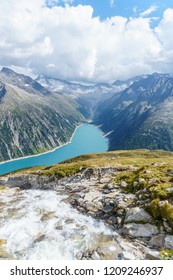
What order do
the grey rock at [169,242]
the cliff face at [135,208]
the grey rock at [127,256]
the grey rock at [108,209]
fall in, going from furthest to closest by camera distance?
the grey rock at [108,209] → the cliff face at [135,208] → the grey rock at [169,242] → the grey rock at [127,256]

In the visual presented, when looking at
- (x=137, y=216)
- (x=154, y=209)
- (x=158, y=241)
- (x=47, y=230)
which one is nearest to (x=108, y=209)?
(x=137, y=216)

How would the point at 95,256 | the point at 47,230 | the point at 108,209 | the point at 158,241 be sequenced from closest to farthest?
the point at 95,256
the point at 158,241
the point at 47,230
the point at 108,209

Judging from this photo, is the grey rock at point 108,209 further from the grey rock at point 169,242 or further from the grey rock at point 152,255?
the grey rock at point 152,255

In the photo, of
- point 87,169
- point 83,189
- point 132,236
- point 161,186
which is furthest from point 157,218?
point 87,169

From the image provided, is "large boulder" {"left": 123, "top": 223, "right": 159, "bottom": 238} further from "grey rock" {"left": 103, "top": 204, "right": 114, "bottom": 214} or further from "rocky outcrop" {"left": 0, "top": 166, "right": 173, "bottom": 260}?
"grey rock" {"left": 103, "top": 204, "right": 114, "bottom": 214}

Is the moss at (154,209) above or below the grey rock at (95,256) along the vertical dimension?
above

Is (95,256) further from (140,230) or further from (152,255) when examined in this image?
(140,230)

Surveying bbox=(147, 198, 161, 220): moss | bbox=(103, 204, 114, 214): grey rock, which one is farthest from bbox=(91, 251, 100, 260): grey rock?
bbox=(103, 204, 114, 214): grey rock

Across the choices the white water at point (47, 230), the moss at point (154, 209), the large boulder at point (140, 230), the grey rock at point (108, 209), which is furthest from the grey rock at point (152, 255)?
the grey rock at point (108, 209)

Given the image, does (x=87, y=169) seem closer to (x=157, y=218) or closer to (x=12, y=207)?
(x=12, y=207)
